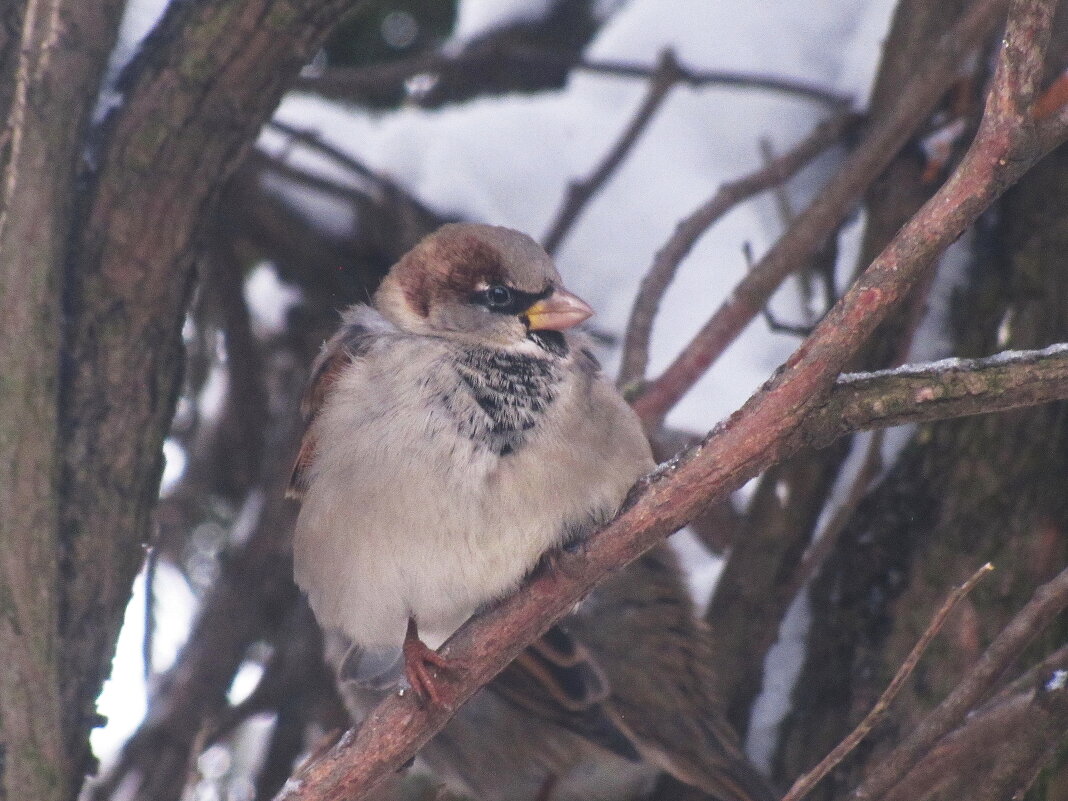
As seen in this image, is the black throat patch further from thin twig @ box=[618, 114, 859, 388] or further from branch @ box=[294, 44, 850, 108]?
branch @ box=[294, 44, 850, 108]

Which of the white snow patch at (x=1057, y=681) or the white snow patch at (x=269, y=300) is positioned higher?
the white snow patch at (x=269, y=300)

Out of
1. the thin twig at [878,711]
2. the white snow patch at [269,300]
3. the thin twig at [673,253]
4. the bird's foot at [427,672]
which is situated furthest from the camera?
the white snow patch at [269,300]

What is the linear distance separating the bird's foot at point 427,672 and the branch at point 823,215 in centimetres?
89

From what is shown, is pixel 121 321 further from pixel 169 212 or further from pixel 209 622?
pixel 209 622

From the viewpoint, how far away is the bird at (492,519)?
194cm

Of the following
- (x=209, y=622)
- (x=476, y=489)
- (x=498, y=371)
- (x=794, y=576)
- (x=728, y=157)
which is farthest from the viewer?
(x=728, y=157)

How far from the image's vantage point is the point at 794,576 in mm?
2590

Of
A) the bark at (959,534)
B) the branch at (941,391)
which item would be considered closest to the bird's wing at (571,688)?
the bark at (959,534)

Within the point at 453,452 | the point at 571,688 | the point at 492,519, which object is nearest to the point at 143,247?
the point at 453,452

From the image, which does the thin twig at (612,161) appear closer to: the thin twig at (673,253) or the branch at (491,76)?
the branch at (491,76)

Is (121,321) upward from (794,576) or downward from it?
upward

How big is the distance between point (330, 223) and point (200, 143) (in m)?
1.17

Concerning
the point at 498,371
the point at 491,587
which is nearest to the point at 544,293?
the point at 498,371

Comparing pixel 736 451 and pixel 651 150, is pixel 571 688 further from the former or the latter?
pixel 651 150
